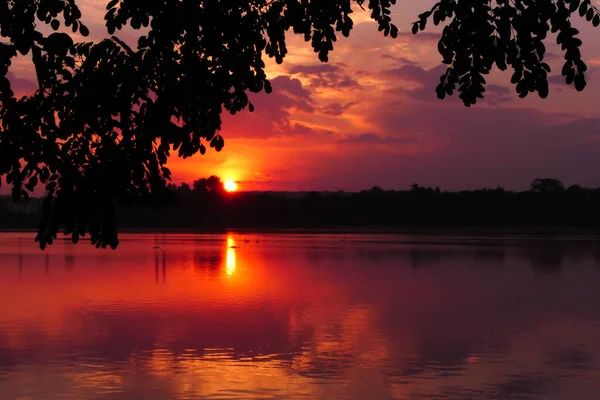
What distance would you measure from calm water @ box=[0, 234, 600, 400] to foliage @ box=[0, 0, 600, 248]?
7.59m

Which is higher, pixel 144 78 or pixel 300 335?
pixel 144 78

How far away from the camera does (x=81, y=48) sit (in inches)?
432

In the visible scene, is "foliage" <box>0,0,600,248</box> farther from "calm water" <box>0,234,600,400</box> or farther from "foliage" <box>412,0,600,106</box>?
"calm water" <box>0,234,600,400</box>

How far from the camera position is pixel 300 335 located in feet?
84.6

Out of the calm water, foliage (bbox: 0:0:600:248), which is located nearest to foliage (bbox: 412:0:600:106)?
foliage (bbox: 0:0:600:248)

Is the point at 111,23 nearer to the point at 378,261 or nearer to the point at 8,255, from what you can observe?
the point at 378,261

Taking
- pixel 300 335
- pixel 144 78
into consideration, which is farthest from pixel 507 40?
pixel 300 335

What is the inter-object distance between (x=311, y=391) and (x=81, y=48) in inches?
353

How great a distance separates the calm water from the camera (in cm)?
1827

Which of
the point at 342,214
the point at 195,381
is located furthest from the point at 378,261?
the point at 342,214

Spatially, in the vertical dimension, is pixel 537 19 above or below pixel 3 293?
above

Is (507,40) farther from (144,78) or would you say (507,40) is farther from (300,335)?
(300,335)

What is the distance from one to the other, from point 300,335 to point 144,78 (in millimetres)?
15824

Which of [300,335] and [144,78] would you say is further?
[300,335]
